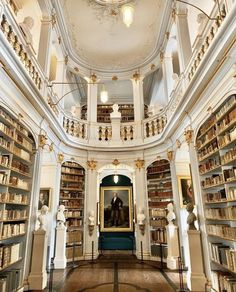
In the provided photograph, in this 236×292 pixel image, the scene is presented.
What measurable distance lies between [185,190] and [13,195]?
436cm

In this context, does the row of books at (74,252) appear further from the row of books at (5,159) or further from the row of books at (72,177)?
the row of books at (5,159)

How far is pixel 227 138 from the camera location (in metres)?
3.60

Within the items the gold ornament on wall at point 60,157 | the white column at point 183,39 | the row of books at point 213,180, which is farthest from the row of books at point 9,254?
the white column at point 183,39

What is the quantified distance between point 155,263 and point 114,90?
7.05m

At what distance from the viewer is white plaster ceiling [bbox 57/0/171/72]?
21.1 feet

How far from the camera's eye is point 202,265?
4.25 metres

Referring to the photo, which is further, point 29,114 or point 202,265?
point 29,114

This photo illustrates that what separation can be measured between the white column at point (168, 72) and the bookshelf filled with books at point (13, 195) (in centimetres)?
465

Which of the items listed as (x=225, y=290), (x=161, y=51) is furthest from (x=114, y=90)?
(x=225, y=290)

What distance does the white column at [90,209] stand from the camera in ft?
23.2

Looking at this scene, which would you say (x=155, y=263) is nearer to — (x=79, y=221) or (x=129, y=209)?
(x=79, y=221)

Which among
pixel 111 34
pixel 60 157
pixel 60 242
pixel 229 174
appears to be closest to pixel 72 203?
pixel 60 242

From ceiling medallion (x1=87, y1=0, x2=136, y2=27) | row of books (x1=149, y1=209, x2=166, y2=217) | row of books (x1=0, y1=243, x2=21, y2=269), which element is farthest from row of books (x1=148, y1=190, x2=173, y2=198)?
ceiling medallion (x1=87, y1=0, x2=136, y2=27)

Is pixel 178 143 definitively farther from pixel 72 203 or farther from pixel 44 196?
pixel 44 196
